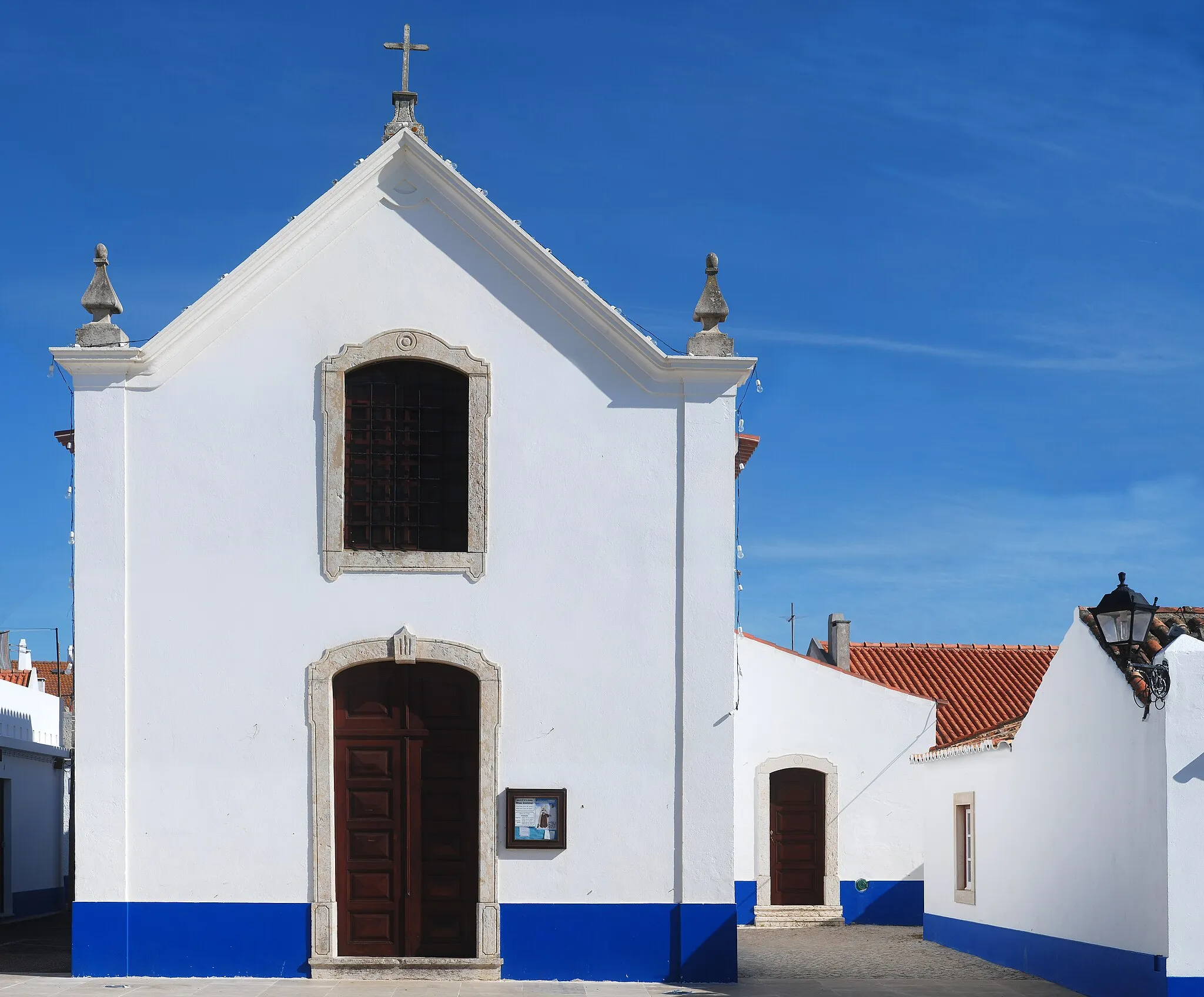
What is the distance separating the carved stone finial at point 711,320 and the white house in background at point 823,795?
8.27 m

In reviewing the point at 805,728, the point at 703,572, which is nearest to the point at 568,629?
the point at 703,572

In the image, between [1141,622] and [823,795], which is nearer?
[1141,622]

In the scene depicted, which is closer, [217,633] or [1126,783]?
[1126,783]

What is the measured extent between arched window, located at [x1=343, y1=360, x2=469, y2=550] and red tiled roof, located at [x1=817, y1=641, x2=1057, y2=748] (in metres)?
12.9

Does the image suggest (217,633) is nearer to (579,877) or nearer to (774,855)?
(579,877)

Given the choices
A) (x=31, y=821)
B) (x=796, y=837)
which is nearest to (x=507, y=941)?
(x=796, y=837)

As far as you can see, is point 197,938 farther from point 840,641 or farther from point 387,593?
point 840,641

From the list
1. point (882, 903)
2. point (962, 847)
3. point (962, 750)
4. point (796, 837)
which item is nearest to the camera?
point (962, 750)

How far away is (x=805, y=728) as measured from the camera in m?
20.8

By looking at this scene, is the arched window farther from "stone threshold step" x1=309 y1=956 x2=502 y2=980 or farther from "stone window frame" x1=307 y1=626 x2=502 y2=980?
"stone threshold step" x1=309 y1=956 x2=502 y2=980

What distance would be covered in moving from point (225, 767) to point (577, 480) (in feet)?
12.8

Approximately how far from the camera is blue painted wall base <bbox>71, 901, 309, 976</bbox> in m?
12.1

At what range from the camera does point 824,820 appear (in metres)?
20.6

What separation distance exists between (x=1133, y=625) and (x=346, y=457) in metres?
6.63
